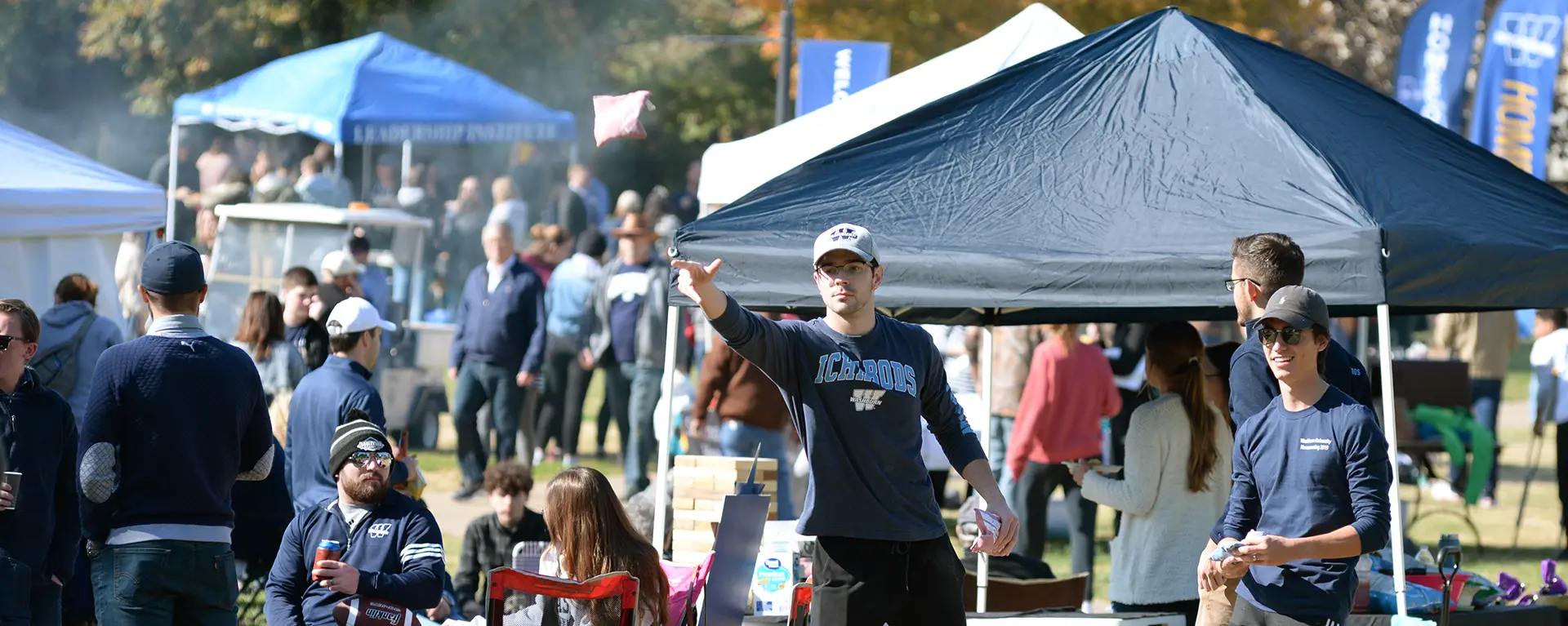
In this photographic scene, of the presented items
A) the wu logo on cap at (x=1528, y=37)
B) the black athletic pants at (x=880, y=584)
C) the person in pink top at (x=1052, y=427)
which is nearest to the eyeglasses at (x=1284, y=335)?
the black athletic pants at (x=880, y=584)

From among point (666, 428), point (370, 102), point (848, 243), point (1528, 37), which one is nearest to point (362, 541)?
point (666, 428)

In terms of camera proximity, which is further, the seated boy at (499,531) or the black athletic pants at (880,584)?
the seated boy at (499,531)

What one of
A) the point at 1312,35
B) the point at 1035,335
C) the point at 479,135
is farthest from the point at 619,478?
the point at 1312,35

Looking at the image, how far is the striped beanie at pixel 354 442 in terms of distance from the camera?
578 centimetres

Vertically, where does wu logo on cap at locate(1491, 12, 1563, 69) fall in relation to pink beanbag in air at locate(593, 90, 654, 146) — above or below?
above

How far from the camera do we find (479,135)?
17922mm

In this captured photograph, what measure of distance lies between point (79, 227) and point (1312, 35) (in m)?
21.2

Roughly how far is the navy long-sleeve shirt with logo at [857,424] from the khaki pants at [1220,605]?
0.95m

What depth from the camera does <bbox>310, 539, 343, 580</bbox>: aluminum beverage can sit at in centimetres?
545

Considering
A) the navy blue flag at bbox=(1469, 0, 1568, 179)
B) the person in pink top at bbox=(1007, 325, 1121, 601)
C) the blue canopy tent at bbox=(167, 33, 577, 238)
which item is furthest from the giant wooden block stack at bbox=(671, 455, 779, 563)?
the navy blue flag at bbox=(1469, 0, 1568, 179)

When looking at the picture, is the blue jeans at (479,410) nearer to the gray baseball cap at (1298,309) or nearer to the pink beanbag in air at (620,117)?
the pink beanbag in air at (620,117)

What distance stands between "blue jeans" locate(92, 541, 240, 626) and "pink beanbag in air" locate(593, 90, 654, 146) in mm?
2154

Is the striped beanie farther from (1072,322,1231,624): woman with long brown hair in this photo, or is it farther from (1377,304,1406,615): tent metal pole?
(1377,304,1406,615): tent metal pole

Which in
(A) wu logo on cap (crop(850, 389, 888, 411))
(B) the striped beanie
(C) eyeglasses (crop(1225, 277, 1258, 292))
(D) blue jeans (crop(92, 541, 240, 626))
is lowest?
(D) blue jeans (crop(92, 541, 240, 626))
